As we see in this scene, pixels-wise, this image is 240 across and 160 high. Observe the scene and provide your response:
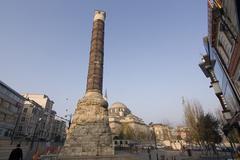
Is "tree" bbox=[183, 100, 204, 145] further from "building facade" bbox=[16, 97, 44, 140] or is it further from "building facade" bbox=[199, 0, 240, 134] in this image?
"building facade" bbox=[16, 97, 44, 140]

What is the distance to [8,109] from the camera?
28938mm

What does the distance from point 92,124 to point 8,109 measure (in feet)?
67.6

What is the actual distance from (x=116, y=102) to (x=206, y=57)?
2431 inches

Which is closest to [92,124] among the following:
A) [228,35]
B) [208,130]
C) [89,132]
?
[89,132]

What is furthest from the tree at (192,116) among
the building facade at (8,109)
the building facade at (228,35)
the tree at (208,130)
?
the building facade at (8,109)

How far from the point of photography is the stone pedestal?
15877mm

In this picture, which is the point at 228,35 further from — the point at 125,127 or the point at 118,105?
the point at 118,105

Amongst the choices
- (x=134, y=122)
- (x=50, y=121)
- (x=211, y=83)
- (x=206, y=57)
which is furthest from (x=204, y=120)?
(x=50, y=121)

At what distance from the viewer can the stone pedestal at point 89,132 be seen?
1588cm

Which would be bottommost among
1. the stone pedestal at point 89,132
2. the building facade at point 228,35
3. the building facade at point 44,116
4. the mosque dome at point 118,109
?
the stone pedestal at point 89,132

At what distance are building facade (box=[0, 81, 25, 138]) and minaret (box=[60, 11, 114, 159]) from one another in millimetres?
16820

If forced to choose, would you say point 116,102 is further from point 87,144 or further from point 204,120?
point 87,144

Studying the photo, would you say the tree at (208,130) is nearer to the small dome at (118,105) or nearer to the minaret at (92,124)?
the minaret at (92,124)

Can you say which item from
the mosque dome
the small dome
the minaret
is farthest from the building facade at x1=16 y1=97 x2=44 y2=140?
the small dome
